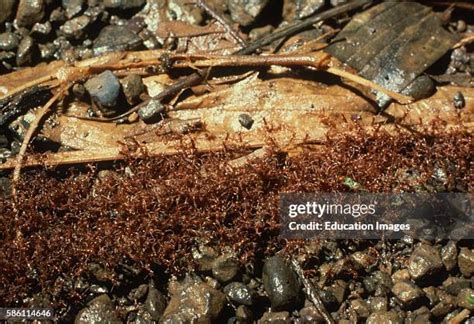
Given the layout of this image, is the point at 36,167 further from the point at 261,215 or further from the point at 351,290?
the point at 351,290

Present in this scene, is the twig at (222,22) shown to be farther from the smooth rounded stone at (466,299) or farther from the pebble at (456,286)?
the smooth rounded stone at (466,299)

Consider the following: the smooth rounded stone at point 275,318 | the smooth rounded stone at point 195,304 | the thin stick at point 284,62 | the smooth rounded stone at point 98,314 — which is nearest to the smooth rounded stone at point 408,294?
the smooth rounded stone at point 275,318

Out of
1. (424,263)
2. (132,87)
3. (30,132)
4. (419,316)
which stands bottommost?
(419,316)

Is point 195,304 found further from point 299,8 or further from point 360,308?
point 299,8

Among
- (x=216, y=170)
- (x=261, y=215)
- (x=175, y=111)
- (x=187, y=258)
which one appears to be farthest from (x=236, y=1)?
(x=187, y=258)

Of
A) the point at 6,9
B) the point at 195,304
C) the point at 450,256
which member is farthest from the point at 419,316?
the point at 6,9

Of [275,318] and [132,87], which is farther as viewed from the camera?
[132,87]

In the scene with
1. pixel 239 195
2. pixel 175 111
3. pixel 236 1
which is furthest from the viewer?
pixel 236 1
